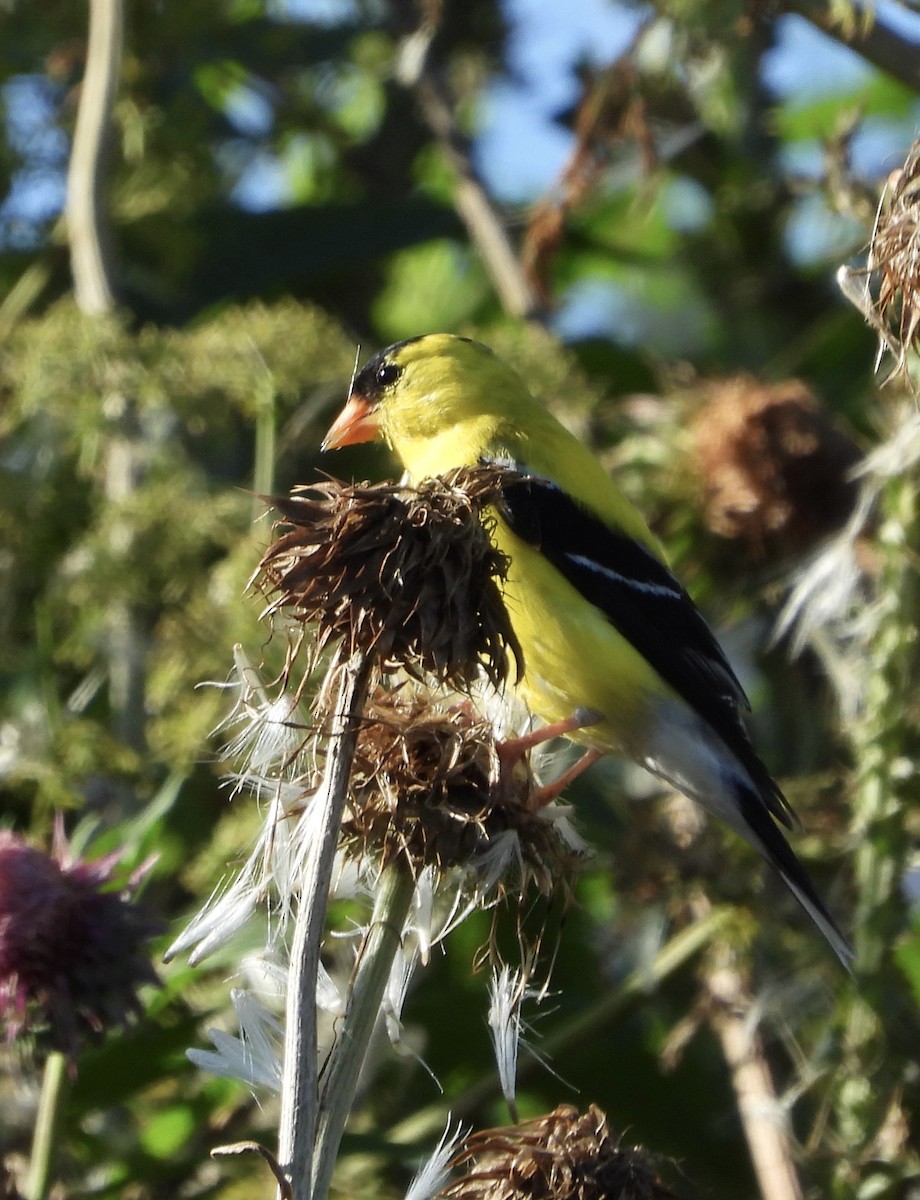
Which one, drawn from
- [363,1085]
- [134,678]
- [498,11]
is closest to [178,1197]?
[363,1085]

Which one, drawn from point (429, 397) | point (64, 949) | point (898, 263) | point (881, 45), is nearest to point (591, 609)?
point (429, 397)

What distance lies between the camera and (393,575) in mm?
1888

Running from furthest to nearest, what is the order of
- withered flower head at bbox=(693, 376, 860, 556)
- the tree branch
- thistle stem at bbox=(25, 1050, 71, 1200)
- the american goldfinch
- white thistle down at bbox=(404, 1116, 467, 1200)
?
withered flower head at bbox=(693, 376, 860, 556) → the american goldfinch → the tree branch → thistle stem at bbox=(25, 1050, 71, 1200) → white thistle down at bbox=(404, 1116, 467, 1200)

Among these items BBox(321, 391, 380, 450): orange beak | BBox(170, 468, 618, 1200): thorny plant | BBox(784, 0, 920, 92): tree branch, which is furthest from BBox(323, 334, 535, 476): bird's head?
BBox(170, 468, 618, 1200): thorny plant

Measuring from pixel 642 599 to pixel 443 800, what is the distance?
1557 millimetres

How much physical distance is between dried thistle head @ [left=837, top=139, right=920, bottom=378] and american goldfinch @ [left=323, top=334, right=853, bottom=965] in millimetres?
1124

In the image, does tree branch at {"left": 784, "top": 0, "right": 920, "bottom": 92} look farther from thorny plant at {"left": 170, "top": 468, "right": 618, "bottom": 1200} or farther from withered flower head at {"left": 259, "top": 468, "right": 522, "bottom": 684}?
withered flower head at {"left": 259, "top": 468, "right": 522, "bottom": 684}

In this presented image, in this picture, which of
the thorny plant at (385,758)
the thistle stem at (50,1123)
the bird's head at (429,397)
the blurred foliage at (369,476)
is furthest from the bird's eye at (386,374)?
the thistle stem at (50,1123)

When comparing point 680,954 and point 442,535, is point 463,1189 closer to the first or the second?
point 442,535

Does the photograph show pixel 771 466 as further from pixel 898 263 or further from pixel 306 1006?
pixel 306 1006

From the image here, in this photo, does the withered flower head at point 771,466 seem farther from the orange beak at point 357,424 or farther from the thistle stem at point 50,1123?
the thistle stem at point 50,1123

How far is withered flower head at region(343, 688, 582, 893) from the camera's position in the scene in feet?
6.64

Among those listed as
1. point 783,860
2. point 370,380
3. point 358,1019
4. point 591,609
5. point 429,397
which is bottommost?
point 783,860

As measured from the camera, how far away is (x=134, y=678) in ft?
11.8
